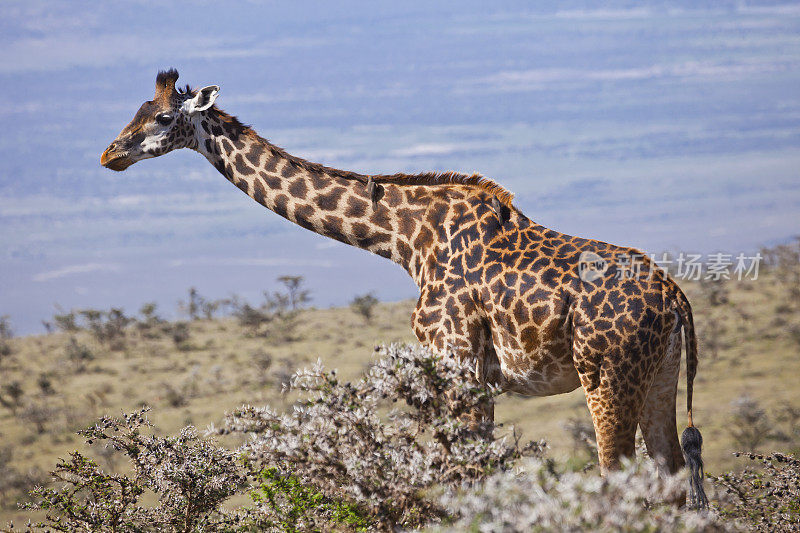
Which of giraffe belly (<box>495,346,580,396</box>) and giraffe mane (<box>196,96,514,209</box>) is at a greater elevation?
giraffe mane (<box>196,96,514,209</box>)

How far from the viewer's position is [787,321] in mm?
33062

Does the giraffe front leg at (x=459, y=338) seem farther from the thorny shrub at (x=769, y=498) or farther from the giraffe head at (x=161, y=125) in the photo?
the giraffe head at (x=161, y=125)

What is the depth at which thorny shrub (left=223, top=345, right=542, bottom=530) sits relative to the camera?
5.31 metres

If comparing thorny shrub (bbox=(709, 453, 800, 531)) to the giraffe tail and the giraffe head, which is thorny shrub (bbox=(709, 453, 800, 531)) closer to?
the giraffe tail

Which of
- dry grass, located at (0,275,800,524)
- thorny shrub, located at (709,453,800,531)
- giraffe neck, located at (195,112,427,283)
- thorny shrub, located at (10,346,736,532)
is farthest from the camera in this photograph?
dry grass, located at (0,275,800,524)

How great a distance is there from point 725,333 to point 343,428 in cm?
3107

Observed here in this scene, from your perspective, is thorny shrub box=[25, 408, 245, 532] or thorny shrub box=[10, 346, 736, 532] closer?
thorny shrub box=[10, 346, 736, 532]

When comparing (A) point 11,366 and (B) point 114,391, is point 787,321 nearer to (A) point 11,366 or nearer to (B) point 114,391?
(B) point 114,391

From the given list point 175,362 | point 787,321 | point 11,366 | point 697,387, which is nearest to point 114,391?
point 175,362

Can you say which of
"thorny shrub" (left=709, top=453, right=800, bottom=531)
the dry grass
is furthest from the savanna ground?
"thorny shrub" (left=709, top=453, right=800, bottom=531)

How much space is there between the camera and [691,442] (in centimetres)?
687

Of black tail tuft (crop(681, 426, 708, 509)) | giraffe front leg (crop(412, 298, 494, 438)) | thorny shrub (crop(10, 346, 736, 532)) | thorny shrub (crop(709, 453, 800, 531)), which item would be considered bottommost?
thorny shrub (crop(709, 453, 800, 531))

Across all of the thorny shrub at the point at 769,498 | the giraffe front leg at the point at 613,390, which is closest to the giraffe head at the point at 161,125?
the giraffe front leg at the point at 613,390

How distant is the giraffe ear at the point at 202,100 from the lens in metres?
8.57
